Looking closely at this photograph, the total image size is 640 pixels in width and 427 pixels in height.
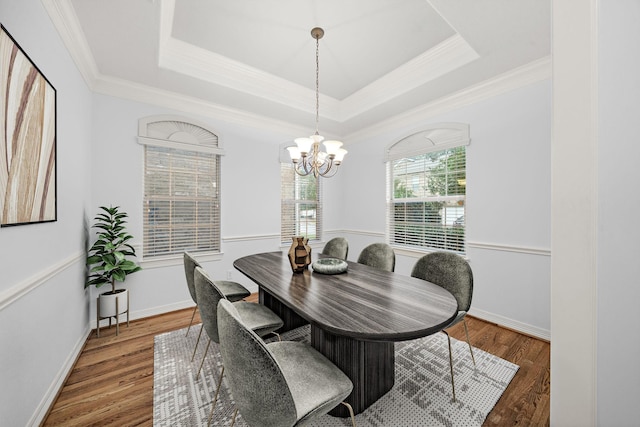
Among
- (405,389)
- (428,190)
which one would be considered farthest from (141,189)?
(428,190)

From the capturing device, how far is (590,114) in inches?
33.8

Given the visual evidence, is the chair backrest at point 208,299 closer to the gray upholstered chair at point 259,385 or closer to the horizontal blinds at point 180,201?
the gray upholstered chair at point 259,385

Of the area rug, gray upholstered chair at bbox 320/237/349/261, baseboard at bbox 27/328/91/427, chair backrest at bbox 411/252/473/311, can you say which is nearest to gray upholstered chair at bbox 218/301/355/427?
the area rug

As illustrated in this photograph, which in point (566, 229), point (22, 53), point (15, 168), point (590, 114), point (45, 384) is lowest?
point (45, 384)

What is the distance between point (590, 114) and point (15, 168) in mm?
2508

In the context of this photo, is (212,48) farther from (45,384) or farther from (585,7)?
(45,384)

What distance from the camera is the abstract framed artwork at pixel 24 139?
1.18 meters

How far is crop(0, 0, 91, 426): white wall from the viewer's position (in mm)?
1246

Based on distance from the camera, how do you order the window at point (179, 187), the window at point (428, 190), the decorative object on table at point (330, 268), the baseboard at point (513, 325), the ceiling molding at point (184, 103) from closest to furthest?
the decorative object on table at point (330, 268), the baseboard at point (513, 325), the ceiling molding at point (184, 103), the window at point (179, 187), the window at point (428, 190)

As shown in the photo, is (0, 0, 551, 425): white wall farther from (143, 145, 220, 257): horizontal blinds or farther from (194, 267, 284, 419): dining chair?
(194, 267, 284, 419): dining chair

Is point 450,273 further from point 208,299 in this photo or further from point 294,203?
point 294,203

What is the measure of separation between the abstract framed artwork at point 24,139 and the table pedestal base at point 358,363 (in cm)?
168

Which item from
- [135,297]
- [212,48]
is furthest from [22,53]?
[135,297]

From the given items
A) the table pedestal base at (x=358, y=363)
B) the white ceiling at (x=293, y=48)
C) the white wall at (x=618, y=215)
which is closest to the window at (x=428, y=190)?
the white ceiling at (x=293, y=48)
